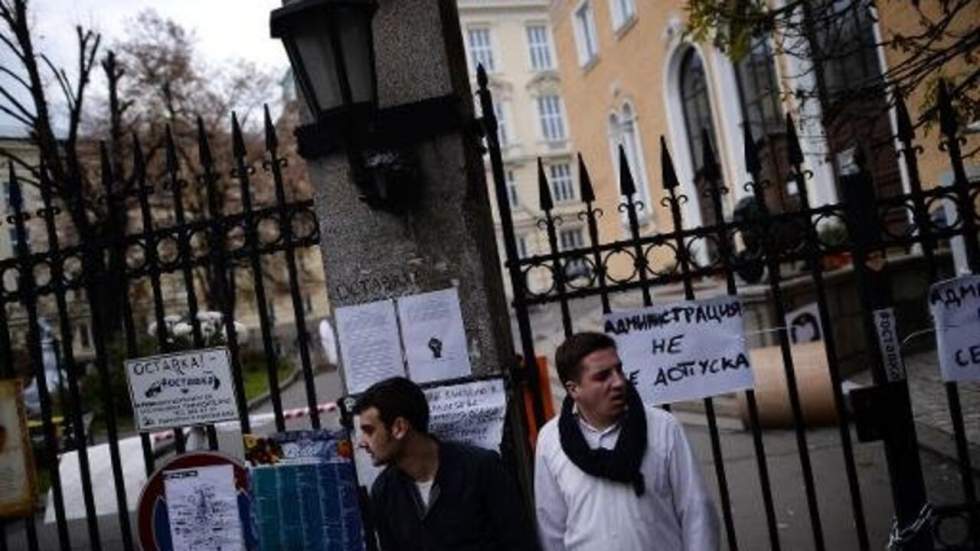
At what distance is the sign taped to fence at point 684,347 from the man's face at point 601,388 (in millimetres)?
939

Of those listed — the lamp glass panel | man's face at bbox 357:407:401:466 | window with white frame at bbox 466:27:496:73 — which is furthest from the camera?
window with white frame at bbox 466:27:496:73

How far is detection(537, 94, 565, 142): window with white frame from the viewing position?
47.9 m

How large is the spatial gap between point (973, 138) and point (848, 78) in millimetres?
5367

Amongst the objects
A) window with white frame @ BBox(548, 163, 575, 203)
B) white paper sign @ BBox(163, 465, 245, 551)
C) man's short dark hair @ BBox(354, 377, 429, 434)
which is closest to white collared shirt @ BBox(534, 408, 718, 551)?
man's short dark hair @ BBox(354, 377, 429, 434)

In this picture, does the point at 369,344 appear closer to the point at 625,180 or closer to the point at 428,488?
the point at 428,488

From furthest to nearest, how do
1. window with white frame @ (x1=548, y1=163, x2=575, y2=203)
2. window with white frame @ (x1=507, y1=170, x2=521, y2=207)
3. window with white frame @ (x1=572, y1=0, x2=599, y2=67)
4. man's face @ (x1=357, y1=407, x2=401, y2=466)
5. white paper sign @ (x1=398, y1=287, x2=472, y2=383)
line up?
1. window with white frame @ (x1=548, y1=163, x2=575, y2=203)
2. window with white frame @ (x1=507, y1=170, x2=521, y2=207)
3. window with white frame @ (x1=572, y1=0, x2=599, y2=67)
4. white paper sign @ (x1=398, y1=287, x2=472, y2=383)
5. man's face @ (x1=357, y1=407, x2=401, y2=466)

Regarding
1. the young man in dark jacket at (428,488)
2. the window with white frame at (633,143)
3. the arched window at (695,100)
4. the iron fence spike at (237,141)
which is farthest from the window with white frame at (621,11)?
the young man in dark jacket at (428,488)

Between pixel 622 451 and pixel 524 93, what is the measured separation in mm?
45884

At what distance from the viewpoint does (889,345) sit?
3.14m

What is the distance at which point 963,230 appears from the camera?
3.72m

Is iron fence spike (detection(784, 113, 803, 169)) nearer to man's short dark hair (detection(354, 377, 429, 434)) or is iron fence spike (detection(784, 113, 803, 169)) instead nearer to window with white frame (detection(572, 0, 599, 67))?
man's short dark hair (detection(354, 377, 429, 434))

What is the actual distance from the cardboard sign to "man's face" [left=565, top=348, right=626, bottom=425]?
2996mm

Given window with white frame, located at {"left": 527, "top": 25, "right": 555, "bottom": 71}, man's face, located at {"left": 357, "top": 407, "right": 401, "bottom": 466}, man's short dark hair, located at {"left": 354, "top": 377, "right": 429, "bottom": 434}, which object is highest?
window with white frame, located at {"left": 527, "top": 25, "right": 555, "bottom": 71}

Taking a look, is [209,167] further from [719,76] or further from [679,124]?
[679,124]
